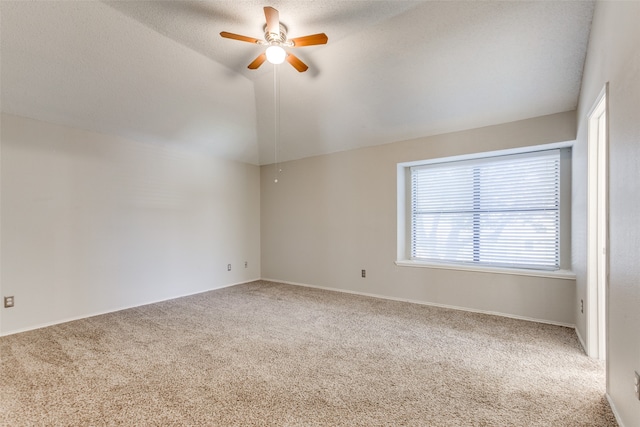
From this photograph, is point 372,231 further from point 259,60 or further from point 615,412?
point 615,412

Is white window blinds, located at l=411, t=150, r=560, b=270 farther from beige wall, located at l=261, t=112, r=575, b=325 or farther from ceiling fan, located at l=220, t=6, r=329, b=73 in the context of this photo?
ceiling fan, located at l=220, t=6, r=329, b=73

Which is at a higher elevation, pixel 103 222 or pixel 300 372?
pixel 103 222

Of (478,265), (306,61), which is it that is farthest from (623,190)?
(306,61)

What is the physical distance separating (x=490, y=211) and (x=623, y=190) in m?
2.37

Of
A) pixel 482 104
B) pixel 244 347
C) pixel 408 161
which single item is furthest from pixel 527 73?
pixel 244 347

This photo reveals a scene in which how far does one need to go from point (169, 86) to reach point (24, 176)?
1.82 metres

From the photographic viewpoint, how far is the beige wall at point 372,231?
3.41 metres

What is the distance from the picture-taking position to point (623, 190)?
1633mm

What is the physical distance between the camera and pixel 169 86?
3.43 m

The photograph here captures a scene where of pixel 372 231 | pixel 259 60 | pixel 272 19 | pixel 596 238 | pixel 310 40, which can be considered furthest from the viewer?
pixel 372 231

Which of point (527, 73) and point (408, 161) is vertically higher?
point (527, 73)

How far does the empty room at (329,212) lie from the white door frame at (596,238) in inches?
0.7

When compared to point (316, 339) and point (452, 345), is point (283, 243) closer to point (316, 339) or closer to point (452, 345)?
point (316, 339)

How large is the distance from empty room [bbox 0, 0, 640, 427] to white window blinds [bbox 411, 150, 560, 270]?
3cm
